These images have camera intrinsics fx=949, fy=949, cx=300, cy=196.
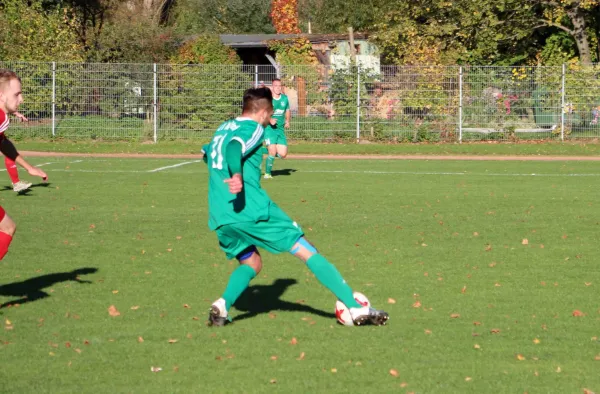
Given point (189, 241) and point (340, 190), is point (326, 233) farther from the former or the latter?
point (340, 190)

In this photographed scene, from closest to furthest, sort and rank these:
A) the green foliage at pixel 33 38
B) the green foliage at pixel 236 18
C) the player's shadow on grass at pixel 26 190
Answer: the player's shadow on grass at pixel 26 190
the green foliage at pixel 33 38
the green foliage at pixel 236 18

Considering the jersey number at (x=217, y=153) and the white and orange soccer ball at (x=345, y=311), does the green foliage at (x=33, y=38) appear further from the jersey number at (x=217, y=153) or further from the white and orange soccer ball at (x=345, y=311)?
the white and orange soccer ball at (x=345, y=311)

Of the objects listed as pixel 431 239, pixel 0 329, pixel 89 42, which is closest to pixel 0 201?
pixel 431 239

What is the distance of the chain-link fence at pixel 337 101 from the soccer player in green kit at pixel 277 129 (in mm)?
11342

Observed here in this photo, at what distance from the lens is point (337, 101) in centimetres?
3116

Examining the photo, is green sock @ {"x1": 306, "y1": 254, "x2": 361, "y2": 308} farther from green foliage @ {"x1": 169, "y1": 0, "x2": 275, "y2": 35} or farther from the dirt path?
green foliage @ {"x1": 169, "y1": 0, "x2": 275, "y2": 35}

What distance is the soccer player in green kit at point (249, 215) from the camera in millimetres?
7047

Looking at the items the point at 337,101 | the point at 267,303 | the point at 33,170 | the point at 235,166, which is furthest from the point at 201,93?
the point at 235,166

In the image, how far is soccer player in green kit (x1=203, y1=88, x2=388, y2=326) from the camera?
23.1 feet

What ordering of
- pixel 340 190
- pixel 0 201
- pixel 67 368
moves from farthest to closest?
pixel 340 190 → pixel 0 201 → pixel 67 368

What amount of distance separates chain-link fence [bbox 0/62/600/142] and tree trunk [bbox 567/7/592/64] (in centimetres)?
550

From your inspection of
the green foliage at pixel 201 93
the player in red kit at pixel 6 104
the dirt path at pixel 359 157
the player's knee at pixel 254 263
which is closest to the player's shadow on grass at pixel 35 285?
the player in red kit at pixel 6 104

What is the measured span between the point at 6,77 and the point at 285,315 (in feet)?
9.77

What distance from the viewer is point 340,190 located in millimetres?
17781
